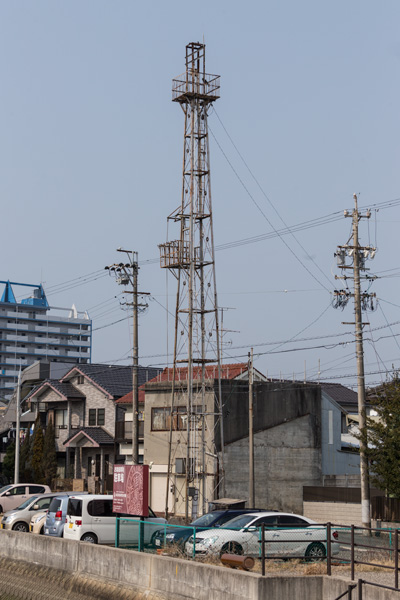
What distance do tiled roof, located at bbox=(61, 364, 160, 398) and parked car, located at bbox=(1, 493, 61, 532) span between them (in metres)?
29.7

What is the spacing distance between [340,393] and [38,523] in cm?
4181

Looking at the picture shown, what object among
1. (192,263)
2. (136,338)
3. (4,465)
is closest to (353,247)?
(192,263)

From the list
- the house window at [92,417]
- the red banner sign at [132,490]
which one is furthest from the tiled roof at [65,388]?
the red banner sign at [132,490]

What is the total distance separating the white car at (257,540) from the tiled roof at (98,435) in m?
38.6

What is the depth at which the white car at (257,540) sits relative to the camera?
21.0 m

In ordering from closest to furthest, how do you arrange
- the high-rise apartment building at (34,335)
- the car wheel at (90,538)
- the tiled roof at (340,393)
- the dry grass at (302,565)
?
1. the dry grass at (302,565)
2. the car wheel at (90,538)
3. the tiled roof at (340,393)
4. the high-rise apartment building at (34,335)

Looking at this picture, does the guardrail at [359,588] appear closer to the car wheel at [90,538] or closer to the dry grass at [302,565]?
the dry grass at [302,565]

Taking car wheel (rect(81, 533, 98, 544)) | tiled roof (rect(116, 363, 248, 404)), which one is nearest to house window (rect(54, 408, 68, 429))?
tiled roof (rect(116, 363, 248, 404))

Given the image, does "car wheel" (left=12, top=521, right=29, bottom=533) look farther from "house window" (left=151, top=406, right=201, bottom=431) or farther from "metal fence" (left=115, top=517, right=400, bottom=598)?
"house window" (left=151, top=406, right=201, bottom=431)

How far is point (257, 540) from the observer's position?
72.8ft

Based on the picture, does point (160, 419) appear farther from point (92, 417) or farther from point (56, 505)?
point (56, 505)

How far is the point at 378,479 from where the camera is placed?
36.1 meters

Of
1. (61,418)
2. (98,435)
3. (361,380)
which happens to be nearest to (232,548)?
(361,380)

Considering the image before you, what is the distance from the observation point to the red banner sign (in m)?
24.3
